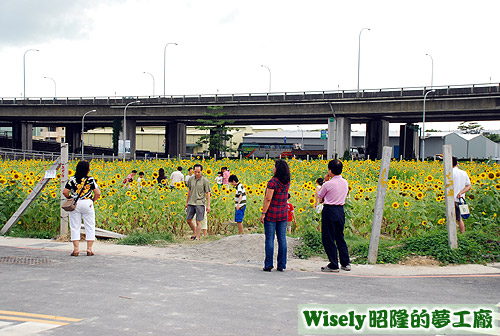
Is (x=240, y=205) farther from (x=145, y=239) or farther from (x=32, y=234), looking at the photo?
(x=32, y=234)

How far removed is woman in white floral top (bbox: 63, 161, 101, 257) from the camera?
10.5 meters

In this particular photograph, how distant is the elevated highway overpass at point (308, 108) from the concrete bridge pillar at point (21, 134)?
9.33 meters

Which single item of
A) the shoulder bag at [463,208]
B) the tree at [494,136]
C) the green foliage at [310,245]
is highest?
the tree at [494,136]

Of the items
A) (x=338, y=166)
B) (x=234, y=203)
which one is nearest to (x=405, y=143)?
(x=234, y=203)

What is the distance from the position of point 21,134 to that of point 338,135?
159ft

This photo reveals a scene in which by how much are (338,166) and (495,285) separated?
119 inches

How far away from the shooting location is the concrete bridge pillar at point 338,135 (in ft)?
185

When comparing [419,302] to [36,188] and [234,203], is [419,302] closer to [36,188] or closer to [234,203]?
[234,203]

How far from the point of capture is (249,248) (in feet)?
35.8

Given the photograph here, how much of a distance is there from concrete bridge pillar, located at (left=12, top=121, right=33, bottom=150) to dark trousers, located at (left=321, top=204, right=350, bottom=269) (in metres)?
77.8

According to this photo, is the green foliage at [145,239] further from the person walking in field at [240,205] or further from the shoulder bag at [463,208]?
the shoulder bag at [463,208]

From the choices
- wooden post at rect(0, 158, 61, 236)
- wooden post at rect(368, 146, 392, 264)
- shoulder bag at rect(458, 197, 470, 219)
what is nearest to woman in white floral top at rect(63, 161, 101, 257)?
wooden post at rect(0, 158, 61, 236)

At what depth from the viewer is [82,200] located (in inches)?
413

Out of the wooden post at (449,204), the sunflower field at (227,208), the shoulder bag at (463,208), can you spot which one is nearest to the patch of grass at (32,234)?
the sunflower field at (227,208)
